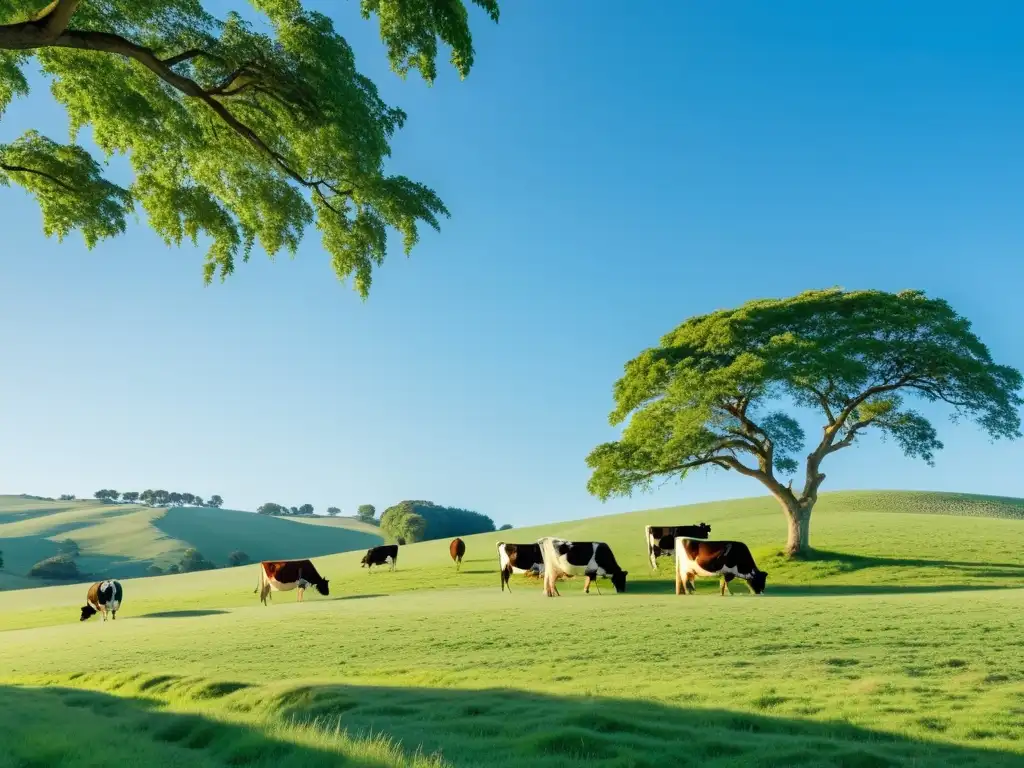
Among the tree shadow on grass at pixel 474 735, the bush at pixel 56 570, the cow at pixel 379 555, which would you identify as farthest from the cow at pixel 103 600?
the bush at pixel 56 570

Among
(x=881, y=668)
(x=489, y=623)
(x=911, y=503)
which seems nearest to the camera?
(x=881, y=668)

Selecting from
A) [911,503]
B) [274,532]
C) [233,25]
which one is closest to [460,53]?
[233,25]

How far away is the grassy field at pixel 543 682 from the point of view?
22.9ft

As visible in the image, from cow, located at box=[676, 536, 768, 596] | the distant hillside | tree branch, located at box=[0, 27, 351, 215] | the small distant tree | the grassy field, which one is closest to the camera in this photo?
the grassy field

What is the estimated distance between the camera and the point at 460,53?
38.7 ft

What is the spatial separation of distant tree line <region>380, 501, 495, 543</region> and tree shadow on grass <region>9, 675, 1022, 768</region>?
80.8m

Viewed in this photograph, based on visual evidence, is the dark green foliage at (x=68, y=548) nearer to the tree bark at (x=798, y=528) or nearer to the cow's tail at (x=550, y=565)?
the cow's tail at (x=550, y=565)

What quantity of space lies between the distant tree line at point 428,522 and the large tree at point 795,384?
185 feet

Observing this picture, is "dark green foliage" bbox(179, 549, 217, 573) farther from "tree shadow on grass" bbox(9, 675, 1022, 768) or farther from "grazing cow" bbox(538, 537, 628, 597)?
"tree shadow on grass" bbox(9, 675, 1022, 768)

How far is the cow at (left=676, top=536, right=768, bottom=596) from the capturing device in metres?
25.7

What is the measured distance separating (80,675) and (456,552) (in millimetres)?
28287

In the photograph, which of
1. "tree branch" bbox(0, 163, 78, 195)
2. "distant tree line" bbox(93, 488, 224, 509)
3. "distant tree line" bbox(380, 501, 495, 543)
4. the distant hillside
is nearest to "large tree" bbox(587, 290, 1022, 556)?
"tree branch" bbox(0, 163, 78, 195)

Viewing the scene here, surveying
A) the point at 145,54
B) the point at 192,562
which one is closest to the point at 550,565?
the point at 145,54

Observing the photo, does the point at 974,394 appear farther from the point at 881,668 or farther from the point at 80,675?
the point at 80,675
